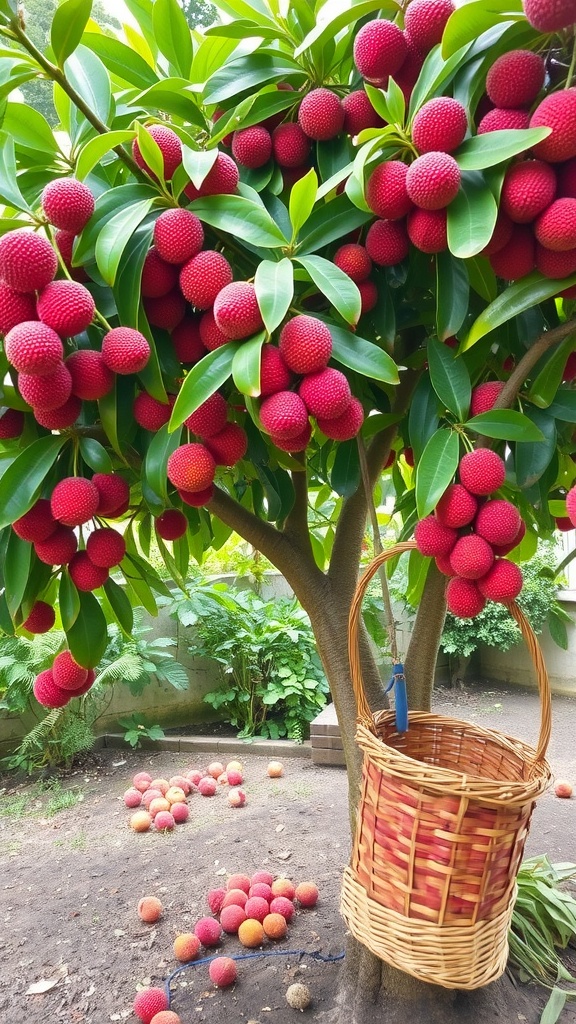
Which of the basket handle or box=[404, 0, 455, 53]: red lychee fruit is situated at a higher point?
box=[404, 0, 455, 53]: red lychee fruit

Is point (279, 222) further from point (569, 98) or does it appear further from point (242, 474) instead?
point (242, 474)

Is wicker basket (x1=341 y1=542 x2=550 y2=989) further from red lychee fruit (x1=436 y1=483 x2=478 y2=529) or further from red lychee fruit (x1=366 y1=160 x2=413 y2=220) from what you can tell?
red lychee fruit (x1=366 y1=160 x2=413 y2=220)

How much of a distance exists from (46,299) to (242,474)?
608mm

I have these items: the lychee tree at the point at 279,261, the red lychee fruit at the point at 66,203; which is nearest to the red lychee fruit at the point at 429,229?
the lychee tree at the point at 279,261

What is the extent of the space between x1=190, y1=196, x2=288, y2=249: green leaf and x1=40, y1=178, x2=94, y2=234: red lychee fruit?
0.36ft

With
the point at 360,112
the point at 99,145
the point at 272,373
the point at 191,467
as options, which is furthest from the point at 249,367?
the point at 360,112

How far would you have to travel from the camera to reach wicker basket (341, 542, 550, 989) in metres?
0.74

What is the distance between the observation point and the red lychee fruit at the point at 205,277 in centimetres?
63

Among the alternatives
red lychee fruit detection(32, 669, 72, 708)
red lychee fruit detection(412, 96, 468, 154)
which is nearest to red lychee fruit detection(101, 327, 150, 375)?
red lychee fruit detection(412, 96, 468, 154)

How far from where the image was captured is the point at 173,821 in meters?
2.32

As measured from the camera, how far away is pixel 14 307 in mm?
600

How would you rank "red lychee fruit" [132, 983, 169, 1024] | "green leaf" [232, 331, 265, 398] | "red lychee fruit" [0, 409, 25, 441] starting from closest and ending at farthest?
1. "green leaf" [232, 331, 265, 398]
2. "red lychee fruit" [0, 409, 25, 441]
3. "red lychee fruit" [132, 983, 169, 1024]

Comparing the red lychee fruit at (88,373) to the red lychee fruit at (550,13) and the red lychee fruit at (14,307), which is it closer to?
the red lychee fruit at (14,307)

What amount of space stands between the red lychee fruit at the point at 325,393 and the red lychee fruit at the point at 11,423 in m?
0.37
